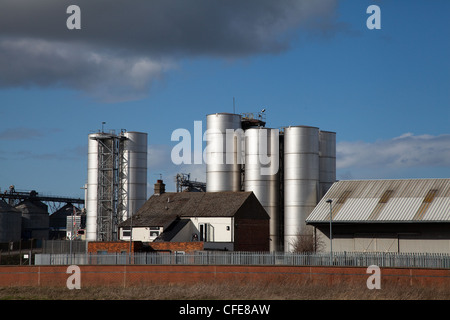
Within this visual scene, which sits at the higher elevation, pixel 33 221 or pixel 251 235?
pixel 33 221

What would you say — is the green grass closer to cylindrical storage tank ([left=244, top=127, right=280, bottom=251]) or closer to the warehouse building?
the warehouse building

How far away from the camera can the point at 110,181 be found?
283 ft

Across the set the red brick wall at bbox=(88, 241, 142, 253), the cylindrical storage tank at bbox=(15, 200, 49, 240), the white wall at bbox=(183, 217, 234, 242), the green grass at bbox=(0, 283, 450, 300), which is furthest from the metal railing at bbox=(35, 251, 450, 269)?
the cylindrical storage tank at bbox=(15, 200, 49, 240)

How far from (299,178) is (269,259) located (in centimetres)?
3191

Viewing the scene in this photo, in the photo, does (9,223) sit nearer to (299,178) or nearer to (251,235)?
(251,235)

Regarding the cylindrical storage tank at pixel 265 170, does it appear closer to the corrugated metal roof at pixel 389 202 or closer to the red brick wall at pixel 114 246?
the corrugated metal roof at pixel 389 202

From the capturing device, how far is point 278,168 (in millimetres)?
77688

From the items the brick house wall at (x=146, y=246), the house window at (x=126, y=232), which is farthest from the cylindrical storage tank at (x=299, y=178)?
the house window at (x=126, y=232)

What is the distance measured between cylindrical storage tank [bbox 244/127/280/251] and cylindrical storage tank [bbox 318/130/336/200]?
527 centimetres

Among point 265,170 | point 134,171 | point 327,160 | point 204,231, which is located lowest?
point 204,231

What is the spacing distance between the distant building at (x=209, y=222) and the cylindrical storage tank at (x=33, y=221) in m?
57.0

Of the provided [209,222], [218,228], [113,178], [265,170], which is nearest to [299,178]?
[265,170]
